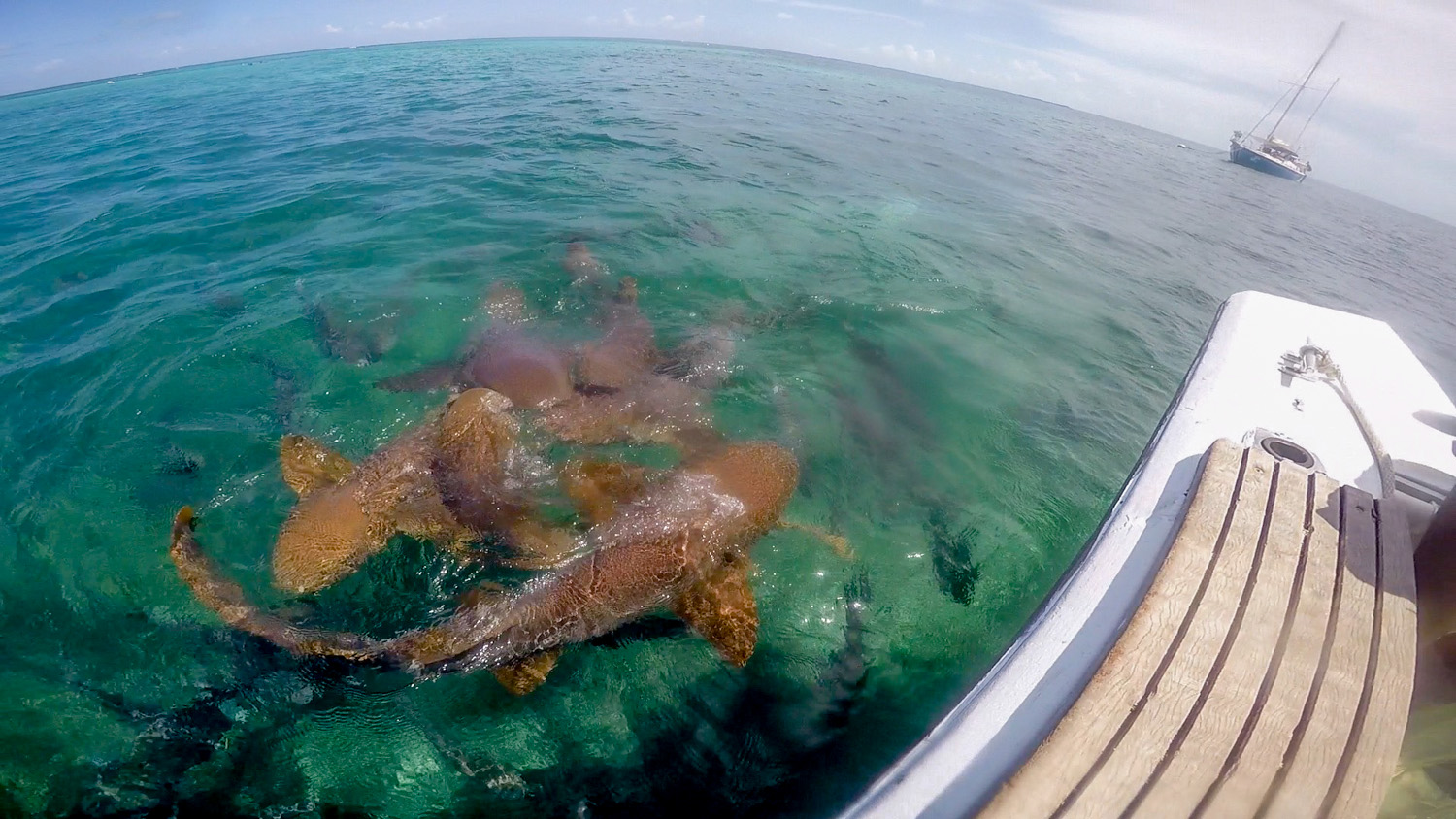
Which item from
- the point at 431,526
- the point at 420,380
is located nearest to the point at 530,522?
the point at 431,526

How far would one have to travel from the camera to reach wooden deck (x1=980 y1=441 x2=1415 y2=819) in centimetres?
210

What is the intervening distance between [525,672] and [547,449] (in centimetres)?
217

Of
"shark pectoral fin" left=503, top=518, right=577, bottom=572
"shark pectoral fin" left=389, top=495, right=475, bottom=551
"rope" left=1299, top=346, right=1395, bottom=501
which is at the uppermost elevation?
"rope" left=1299, top=346, right=1395, bottom=501

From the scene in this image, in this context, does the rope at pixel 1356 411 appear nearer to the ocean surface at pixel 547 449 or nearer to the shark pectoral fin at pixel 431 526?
the ocean surface at pixel 547 449

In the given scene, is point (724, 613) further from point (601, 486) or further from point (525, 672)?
point (601, 486)

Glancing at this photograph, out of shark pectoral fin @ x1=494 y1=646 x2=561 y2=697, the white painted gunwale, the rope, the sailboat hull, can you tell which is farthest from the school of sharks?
the sailboat hull

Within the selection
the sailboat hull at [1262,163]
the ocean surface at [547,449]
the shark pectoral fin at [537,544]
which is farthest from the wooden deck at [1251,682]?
the sailboat hull at [1262,163]

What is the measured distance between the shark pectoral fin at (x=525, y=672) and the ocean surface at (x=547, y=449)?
0.09 meters

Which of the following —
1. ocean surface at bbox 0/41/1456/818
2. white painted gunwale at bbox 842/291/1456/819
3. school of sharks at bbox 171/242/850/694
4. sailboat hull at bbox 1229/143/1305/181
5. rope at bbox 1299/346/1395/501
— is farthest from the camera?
sailboat hull at bbox 1229/143/1305/181

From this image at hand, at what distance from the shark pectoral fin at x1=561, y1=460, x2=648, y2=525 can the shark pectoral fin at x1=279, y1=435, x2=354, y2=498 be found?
1.93 meters

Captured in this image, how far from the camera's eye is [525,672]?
399 centimetres

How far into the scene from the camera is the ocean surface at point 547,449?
3.79 m

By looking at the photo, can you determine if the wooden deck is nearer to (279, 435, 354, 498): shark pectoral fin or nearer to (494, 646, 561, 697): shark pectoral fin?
(494, 646, 561, 697): shark pectoral fin

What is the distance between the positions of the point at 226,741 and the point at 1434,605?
7.02m
